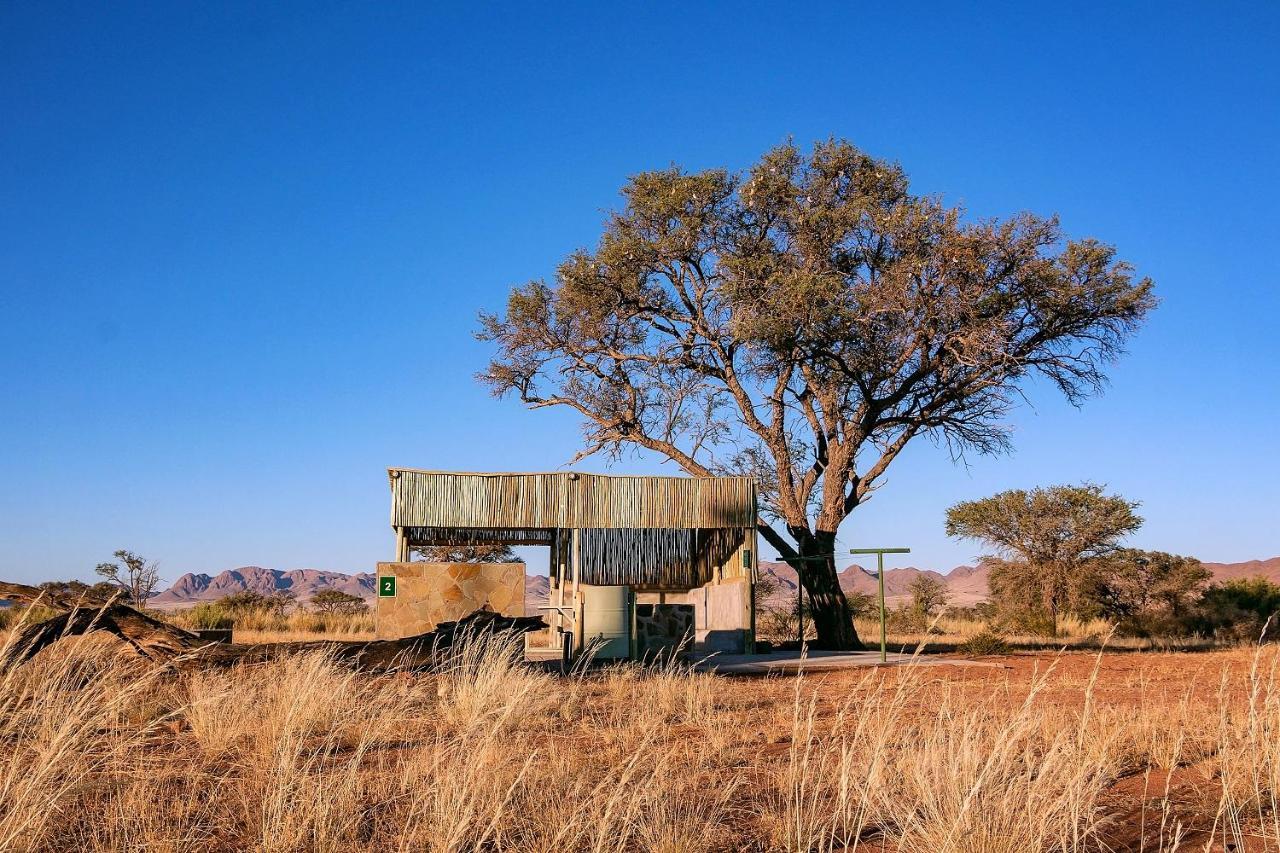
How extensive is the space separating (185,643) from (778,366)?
13663mm

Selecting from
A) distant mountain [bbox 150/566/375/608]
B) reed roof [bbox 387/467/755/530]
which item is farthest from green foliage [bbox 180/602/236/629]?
distant mountain [bbox 150/566/375/608]

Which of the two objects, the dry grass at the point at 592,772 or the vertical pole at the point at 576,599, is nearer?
the dry grass at the point at 592,772

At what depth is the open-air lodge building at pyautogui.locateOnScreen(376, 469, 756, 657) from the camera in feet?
58.5

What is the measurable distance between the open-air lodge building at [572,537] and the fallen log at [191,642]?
238 inches

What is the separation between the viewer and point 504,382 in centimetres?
2238

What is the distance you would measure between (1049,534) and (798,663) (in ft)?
75.9

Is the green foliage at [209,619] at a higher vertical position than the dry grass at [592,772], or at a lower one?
higher

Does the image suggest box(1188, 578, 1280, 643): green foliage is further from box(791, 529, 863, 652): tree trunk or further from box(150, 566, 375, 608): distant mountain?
box(150, 566, 375, 608): distant mountain

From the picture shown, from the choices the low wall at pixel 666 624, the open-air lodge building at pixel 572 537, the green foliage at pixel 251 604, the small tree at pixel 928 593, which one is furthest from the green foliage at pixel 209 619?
the small tree at pixel 928 593

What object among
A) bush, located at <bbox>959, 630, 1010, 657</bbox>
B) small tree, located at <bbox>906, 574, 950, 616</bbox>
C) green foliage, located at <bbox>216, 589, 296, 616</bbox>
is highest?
small tree, located at <bbox>906, 574, 950, 616</bbox>

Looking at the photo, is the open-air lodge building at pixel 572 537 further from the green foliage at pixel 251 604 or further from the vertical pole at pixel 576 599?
the green foliage at pixel 251 604

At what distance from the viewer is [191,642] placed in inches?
355

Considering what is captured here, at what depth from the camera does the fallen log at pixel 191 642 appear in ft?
27.3

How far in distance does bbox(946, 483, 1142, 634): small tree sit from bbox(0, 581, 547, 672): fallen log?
27.0 meters
